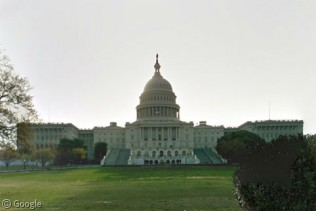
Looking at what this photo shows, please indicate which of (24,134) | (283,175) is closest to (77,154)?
(24,134)

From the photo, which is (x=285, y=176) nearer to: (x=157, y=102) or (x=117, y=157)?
(x=117, y=157)

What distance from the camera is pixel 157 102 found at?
16062 centimetres

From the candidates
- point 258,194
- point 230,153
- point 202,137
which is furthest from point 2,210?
point 202,137

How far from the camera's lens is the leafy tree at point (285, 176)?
12102mm

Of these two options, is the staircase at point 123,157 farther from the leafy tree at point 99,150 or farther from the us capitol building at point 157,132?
the leafy tree at point 99,150

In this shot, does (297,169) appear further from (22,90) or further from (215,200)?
(22,90)

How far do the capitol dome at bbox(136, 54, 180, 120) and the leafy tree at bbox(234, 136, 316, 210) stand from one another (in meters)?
145

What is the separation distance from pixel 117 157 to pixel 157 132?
27.5m

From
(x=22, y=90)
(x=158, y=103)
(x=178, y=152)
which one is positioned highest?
(x=158, y=103)

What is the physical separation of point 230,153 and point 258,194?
313ft

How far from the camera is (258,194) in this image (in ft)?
41.5

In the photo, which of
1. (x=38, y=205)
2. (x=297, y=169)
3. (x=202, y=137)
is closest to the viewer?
(x=297, y=169)

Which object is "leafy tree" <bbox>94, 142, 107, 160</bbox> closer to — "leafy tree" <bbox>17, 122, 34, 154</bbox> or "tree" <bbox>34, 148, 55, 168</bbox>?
"tree" <bbox>34, 148, 55, 168</bbox>

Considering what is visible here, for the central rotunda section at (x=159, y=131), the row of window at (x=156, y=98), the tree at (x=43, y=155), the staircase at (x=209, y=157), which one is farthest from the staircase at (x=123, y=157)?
the row of window at (x=156, y=98)
